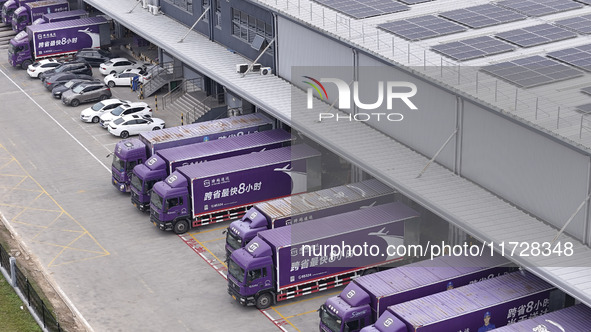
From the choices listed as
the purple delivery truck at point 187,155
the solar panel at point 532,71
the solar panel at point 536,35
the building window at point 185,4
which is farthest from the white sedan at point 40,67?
the solar panel at point 532,71

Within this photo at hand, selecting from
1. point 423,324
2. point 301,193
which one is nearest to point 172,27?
point 301,193

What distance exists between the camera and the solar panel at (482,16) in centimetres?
6175

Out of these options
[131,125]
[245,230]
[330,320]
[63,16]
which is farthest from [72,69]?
[330,320]

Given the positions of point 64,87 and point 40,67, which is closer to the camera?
point 64,87

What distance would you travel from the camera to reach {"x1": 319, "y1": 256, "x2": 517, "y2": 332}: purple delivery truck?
46.3m

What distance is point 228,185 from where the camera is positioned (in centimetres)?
5991

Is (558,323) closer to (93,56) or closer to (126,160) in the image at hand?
(126,160)

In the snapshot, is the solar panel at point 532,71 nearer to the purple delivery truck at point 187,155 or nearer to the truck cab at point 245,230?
the truck cab at point 245,230

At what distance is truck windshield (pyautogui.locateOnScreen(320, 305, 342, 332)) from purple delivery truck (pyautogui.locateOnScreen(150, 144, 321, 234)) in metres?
14.5

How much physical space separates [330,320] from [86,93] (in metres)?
41.7

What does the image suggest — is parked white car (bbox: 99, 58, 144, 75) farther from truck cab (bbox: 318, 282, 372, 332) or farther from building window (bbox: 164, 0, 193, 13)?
truck cab (bbox: 318, 282, 372, 332)

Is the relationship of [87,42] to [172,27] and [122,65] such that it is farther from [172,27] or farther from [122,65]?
[172,27]

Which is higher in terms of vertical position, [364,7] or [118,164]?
[364,7]

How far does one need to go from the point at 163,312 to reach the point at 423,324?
14.7m
